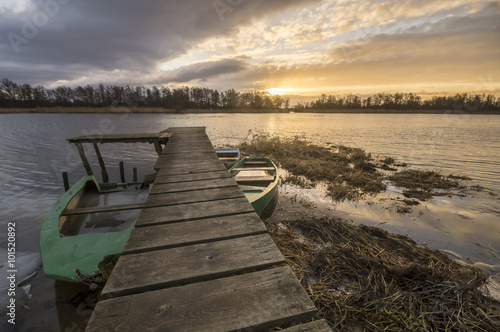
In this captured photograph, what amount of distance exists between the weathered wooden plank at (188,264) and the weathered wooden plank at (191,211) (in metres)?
0.59

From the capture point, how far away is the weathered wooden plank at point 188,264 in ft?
5.02

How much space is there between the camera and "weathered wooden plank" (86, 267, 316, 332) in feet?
4.06

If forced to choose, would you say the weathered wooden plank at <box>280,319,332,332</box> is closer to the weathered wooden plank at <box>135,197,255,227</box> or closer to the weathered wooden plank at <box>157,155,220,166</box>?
the weathered wooden plank at <box>135,197,255,227</box>

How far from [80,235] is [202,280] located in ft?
14.0

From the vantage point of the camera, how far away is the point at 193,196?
10.6 ft

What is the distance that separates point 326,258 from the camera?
4.33 meters

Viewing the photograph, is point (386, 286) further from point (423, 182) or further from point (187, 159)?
point (423, 182)

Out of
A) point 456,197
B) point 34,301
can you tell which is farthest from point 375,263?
point 456,197

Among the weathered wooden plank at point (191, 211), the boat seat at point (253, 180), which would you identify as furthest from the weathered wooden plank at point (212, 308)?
the boat seat at point (253, 180)

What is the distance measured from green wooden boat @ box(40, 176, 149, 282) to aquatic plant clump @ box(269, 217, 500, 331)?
3.58 m

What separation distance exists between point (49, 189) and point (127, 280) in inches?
510

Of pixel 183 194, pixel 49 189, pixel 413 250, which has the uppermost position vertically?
pixel 183 194

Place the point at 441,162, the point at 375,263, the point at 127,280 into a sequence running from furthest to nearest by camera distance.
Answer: the point at 441,162
the point at 375,263
the point at 127,280

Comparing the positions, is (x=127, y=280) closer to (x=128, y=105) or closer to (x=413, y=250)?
(x=413, y=250)
